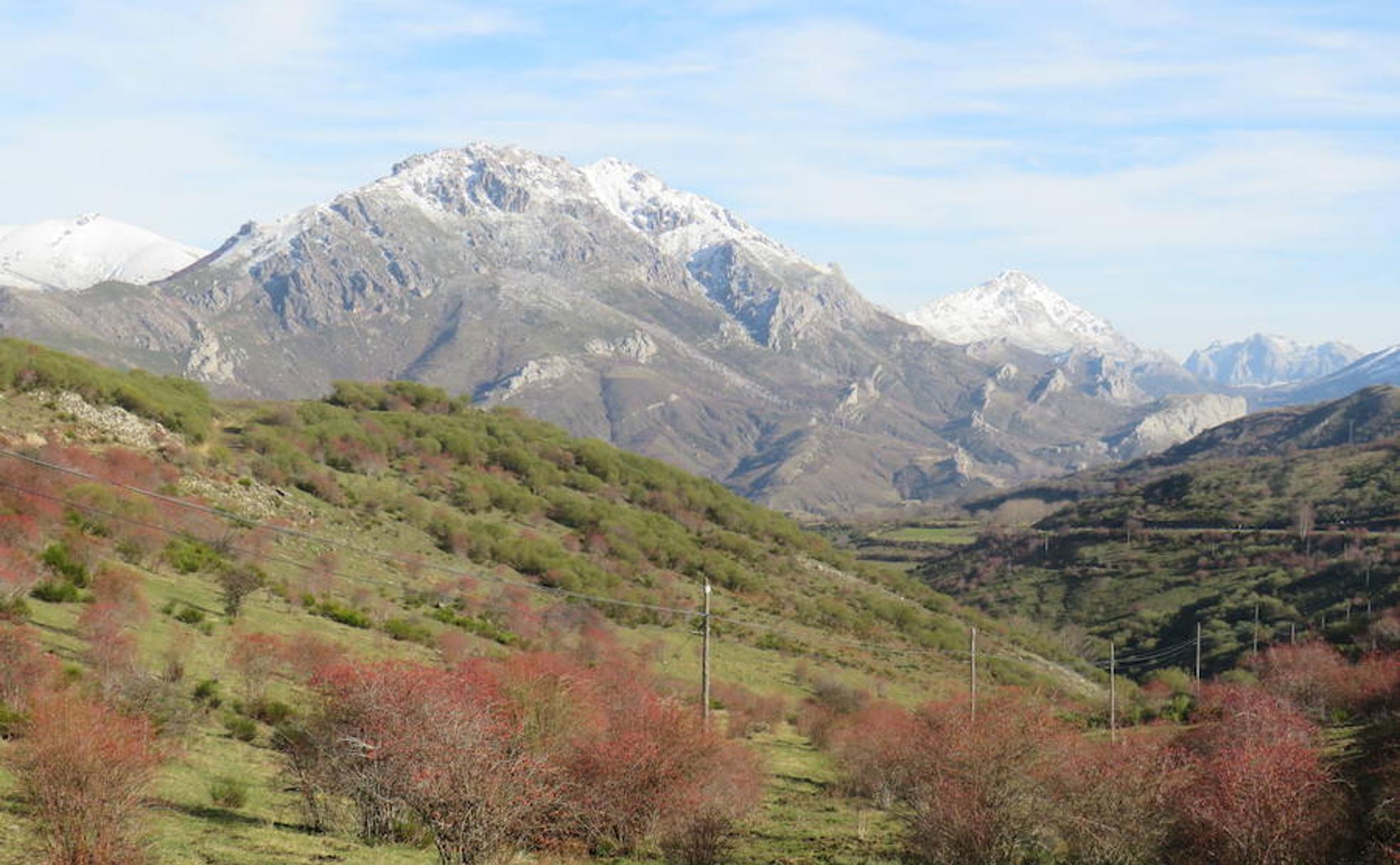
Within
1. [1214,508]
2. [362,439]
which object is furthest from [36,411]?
[1214,508]

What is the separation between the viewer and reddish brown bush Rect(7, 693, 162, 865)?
17.0 m

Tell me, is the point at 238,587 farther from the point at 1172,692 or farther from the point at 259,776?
the point at 1172,692

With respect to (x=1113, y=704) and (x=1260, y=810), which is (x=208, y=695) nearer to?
(x=1260, y=810)

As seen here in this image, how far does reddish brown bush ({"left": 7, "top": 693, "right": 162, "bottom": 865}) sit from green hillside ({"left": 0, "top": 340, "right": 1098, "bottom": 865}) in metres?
0.56

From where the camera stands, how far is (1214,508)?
543 feet

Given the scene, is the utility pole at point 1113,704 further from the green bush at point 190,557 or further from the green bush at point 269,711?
the green bush at point 190,557

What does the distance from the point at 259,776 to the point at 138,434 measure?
45.7 m

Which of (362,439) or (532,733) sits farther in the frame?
(362,439)

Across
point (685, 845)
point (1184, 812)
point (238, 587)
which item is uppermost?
point (238, 587)

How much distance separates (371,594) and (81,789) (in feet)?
126

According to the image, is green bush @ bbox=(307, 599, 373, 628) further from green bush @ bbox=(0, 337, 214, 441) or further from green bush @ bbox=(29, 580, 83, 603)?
green bush @ bbox=(0, 337, 214, 441)

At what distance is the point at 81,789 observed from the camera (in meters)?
17.4

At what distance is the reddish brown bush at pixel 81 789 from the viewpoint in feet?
55.7

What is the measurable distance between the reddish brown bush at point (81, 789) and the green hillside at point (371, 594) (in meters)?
0.56
